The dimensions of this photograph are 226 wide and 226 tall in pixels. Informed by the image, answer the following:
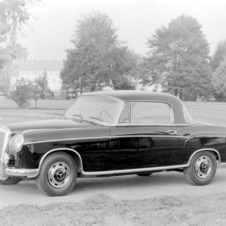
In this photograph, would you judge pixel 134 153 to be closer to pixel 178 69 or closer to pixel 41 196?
pixel 41 196

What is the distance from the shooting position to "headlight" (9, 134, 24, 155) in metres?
7.11

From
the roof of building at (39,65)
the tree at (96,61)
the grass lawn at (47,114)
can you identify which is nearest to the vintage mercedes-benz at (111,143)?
the grass lawn at (47,114)

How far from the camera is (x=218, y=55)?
9044 cm

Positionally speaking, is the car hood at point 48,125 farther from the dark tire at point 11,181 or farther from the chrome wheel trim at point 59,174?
the dark tire at point 11,181

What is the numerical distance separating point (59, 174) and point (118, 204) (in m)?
1.30

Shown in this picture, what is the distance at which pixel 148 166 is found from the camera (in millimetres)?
8141

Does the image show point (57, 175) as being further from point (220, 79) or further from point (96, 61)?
point (220, 79)

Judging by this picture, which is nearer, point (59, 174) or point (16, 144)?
point (16, 144)

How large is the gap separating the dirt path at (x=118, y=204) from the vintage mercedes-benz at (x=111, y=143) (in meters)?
0.29

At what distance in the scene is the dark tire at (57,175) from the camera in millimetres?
7145

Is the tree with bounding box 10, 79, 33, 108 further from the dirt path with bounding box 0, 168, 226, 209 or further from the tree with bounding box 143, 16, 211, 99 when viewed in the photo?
the dirt path with bounding box 0, 168, 226, 209

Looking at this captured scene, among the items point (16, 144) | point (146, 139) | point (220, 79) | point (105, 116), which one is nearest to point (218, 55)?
point (220, 79)

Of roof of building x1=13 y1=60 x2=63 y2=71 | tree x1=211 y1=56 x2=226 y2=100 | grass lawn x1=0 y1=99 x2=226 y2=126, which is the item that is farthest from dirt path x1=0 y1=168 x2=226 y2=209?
roof of building x1=13 y1=60 x2=63 y2=71

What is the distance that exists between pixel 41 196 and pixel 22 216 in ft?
5.17
